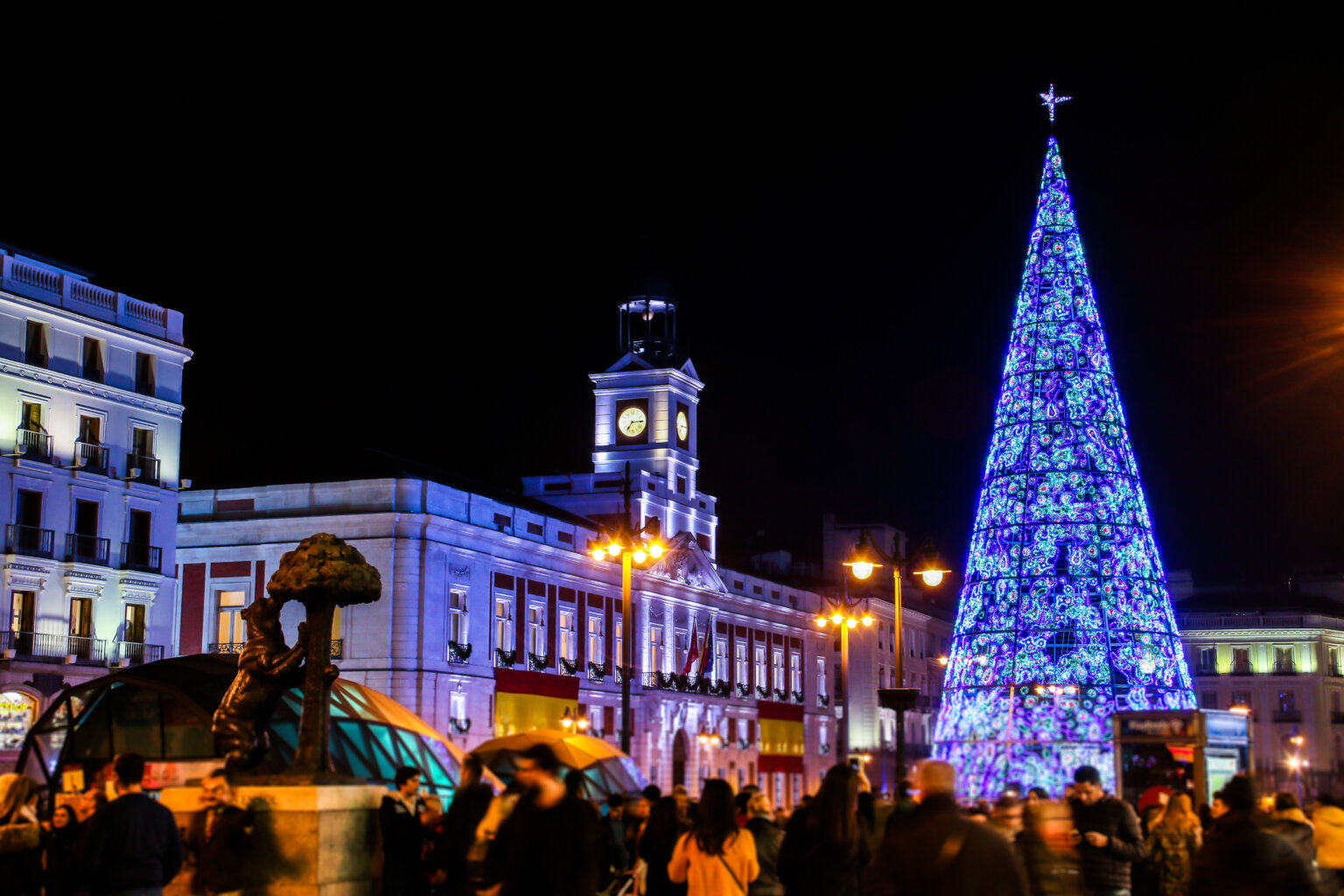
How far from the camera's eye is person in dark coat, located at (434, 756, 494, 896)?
11.6 m

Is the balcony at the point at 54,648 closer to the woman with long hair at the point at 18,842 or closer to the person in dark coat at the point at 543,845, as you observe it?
the woman with long hair at the point at 18,842

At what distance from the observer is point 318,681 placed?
43.0 feet

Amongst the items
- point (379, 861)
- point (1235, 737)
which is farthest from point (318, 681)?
point (1235, 737)

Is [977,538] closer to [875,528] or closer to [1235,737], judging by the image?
[1235,737]

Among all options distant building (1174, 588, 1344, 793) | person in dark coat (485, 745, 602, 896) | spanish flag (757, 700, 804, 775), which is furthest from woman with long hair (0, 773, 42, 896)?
distant building (1174, 588, 1344, 793)

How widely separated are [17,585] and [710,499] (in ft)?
118

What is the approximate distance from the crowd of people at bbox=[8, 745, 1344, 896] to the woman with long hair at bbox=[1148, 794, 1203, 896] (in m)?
0.02

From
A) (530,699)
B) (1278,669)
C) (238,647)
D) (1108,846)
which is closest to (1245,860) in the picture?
(1108,846)

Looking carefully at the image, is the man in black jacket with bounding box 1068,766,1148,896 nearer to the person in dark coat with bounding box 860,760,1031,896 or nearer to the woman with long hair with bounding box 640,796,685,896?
the woman with long hair with bounding box 640,796,685,896

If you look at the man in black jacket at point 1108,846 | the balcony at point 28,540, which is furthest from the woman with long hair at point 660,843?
the balcony at point 28,540

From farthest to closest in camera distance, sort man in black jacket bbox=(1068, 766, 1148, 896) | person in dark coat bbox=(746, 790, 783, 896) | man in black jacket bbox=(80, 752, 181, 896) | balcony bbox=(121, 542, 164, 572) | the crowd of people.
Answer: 1. balcony bbox=(121, 542, 164, 572)
2. man in black jacket bbox=(1068, 766, 1148, 896)
3. person in dark coat bbox=(746, 790, 783, 896)
4. man in black jacket bbox=(80, 752, 181, 896)
5. the crowd of people

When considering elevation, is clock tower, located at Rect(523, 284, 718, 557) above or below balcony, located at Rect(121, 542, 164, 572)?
above

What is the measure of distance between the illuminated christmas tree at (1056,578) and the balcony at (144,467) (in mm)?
21872

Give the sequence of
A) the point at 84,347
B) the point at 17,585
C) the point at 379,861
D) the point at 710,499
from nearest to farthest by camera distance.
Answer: the point at 379,861
the point at 17,585
the point at 84,347
the point at 710,499
